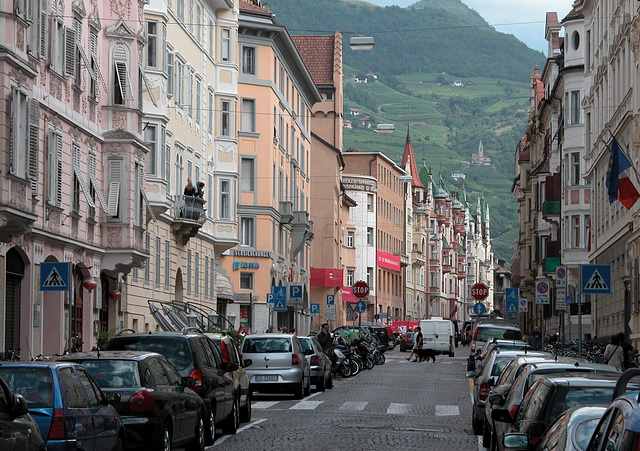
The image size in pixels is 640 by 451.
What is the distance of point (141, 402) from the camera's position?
551 inches

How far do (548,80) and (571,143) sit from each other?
24.5 meters

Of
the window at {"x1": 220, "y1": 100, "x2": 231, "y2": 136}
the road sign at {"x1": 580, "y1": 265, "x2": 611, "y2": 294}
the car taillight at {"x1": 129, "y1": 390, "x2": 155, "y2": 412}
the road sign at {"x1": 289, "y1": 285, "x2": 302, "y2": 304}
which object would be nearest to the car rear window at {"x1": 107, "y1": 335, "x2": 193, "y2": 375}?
the car taillight at {"x1": 129, "y1": 390, "x2": 155, "y2": 412}

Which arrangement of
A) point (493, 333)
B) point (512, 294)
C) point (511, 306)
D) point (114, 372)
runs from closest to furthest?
point (114, 372) → point (493, 333) → point (512, 294) → point (511, 306)

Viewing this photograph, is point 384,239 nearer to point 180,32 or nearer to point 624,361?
point 180,32

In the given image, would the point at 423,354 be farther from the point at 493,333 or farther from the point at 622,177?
the point at 622,177

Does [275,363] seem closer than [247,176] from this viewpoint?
Yes

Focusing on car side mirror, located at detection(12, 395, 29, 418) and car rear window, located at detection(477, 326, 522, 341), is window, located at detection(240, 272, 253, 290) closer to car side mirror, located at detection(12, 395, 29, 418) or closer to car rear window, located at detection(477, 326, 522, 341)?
car rear window, located at detection(477, 326, 522, 341)

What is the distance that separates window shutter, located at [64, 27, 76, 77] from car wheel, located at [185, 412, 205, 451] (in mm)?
15481

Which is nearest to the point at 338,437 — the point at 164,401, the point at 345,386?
the point at 164,401

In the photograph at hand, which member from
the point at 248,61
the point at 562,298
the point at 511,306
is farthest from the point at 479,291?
the point at 562,298

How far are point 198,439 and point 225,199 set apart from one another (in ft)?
116

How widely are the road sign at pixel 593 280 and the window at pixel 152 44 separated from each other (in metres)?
18.5

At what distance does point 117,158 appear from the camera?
3359 centimetres

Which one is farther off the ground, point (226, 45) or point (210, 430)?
point (226, 45)
